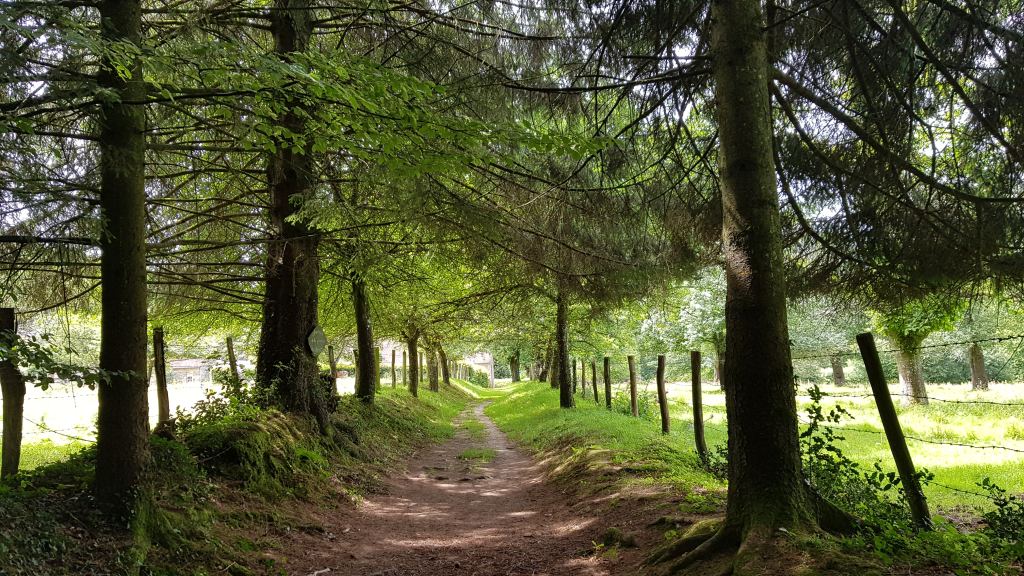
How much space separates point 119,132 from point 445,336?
881 inches

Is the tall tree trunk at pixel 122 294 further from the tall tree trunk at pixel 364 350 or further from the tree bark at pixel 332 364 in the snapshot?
the tall tree trunk at pixel 364 350

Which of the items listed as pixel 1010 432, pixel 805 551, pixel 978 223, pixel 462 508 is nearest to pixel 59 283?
pixel 462 508

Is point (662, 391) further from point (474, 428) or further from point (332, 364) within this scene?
point (332, 364)

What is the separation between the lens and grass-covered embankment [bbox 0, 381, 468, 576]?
Result: 403cm

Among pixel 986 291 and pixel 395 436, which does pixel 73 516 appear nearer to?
pixel 986 291

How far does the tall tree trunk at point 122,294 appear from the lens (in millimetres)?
4586

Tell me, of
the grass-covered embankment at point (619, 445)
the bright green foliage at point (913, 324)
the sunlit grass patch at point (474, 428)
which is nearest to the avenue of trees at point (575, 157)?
the bright green foliage at point (913, 324)

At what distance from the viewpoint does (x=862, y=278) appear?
6.00m

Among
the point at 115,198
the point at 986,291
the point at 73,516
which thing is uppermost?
the point at 115,198

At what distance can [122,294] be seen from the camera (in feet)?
15.2

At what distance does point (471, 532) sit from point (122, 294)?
4460 mm

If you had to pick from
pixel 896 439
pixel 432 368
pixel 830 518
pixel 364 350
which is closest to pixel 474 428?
pixel 364 350

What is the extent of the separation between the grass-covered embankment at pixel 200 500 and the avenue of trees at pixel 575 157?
1.22 ft

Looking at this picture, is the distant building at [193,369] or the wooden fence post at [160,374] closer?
the wooden fence post at [160,374]
